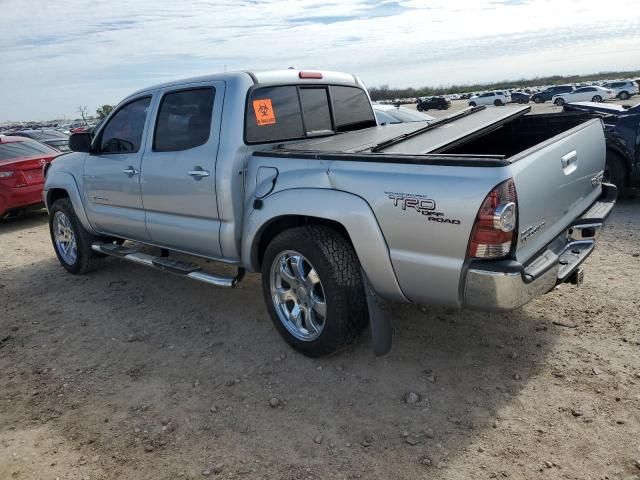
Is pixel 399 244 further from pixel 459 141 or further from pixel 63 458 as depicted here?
pixel 63 458

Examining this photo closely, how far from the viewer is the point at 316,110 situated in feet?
15.4

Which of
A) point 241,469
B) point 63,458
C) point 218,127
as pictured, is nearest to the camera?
point 241,469

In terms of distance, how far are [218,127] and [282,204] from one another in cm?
92

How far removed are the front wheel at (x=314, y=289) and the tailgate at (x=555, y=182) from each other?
107 cm

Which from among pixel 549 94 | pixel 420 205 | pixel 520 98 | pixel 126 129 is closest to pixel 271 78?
pixel 126 129

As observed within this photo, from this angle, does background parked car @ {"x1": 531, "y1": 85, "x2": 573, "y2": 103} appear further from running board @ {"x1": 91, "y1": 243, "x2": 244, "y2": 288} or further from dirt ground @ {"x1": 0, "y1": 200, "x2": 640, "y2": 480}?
running board @ {"x1": 91, "y1": 243, "x2": 244, "y2": 288}

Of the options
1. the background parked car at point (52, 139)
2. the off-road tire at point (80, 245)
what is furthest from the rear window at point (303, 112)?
the background parked car at point (52, 139)

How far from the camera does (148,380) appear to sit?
12.3ft

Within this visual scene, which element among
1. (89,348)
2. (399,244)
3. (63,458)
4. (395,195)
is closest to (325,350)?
(399,244)

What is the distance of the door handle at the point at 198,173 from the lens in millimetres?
4125

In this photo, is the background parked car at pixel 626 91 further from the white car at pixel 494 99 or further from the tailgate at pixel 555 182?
the tailgate at pixel 555 182

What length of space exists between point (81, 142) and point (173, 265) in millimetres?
1816

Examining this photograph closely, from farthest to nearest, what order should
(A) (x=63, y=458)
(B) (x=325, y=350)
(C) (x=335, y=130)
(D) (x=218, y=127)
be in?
1. (C) (x=335, y=130)
2. (D) (x=218, y=127)
3. (B) (x=325, y=350)
4. (A) (x=63, y=458)

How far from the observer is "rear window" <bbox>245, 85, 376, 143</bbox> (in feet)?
13.7
